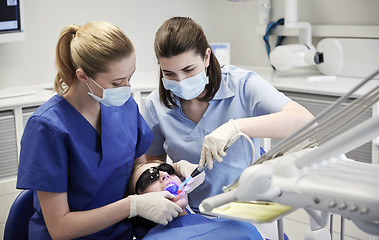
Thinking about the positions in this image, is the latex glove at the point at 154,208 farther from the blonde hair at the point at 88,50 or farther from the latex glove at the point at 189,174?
the blonde hair at the point at 88,50

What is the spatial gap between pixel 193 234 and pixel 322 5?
217 cm

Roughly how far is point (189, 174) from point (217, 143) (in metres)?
0.23

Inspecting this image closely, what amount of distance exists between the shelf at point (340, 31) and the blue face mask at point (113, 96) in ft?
6.08

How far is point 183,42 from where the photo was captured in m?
1.68

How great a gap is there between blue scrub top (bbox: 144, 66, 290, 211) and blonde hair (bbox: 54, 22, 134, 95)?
1.33ft

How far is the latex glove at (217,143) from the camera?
152 cm

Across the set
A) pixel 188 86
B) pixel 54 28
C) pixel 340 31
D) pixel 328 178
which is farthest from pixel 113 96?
pixel 340 31

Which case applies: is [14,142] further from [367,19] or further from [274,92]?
[367,19]

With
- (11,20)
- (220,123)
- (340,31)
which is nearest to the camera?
(220,123)

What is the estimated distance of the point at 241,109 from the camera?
72.6 inches

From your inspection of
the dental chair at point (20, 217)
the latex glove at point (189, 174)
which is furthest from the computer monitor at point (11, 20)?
the latex glove at point (189, 174)

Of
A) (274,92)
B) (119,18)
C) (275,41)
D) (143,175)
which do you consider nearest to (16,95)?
(119,18)

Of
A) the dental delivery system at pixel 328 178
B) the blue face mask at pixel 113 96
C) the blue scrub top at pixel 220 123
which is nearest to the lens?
the dental delivery system at pixel 328 178

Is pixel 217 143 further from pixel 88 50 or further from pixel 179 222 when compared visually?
pixel 88 50
